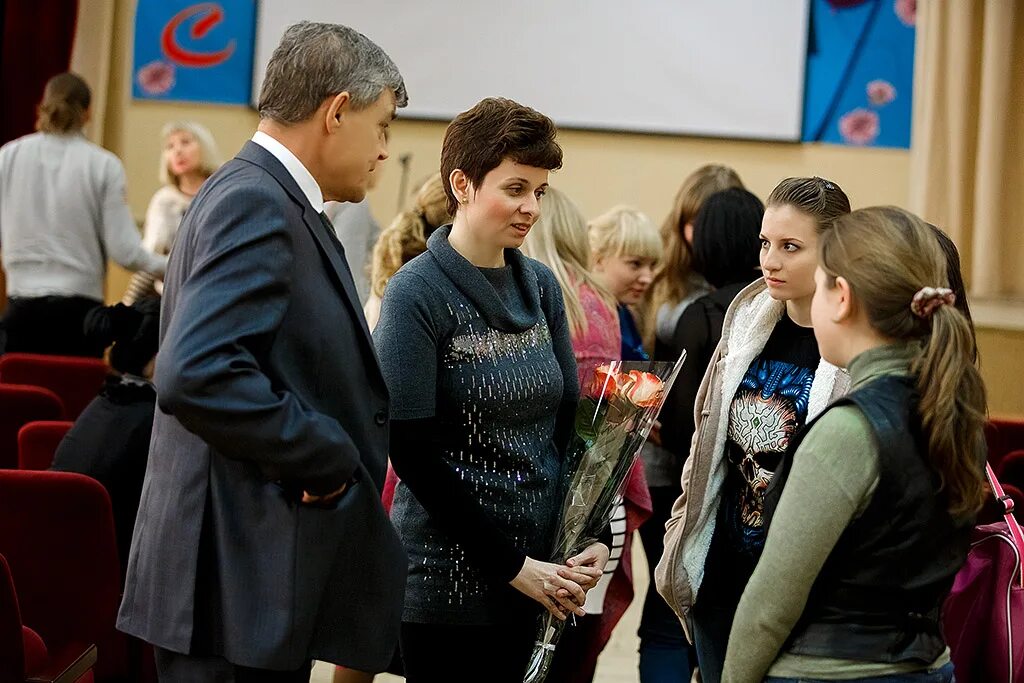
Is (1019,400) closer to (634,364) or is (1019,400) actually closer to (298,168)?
(634,364)

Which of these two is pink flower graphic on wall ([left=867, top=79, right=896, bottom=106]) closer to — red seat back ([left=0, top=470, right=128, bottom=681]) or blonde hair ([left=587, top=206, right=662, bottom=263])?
blonde hair ([left=587, top=206, right=662, bottom=263])

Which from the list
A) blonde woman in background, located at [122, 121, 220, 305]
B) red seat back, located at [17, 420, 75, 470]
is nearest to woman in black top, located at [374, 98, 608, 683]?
red seat back, located at [17, 420, 75, 470]

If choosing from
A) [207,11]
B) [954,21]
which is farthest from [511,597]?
[207,11]

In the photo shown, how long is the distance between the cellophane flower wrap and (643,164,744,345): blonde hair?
4.95ft

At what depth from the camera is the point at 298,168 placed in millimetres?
1729

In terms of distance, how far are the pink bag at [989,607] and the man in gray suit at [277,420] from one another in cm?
104

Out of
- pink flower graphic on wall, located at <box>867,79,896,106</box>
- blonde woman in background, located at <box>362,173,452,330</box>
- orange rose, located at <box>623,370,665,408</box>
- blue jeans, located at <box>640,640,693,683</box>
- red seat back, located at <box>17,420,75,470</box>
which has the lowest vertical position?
blue jeans, located at <box>640,640,693,683</box>

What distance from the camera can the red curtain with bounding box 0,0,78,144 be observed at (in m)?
7.02

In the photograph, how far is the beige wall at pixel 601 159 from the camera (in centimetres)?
711

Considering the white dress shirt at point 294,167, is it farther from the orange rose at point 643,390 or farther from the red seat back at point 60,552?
the red seat back at point 60,552

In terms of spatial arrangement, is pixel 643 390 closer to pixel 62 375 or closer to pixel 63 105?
pixel 62 375

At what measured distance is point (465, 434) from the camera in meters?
2.14

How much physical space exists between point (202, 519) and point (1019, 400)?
552cm

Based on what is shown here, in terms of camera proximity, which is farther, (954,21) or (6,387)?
(954,21)
